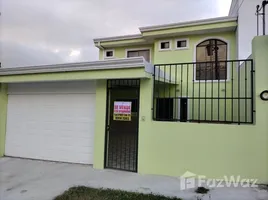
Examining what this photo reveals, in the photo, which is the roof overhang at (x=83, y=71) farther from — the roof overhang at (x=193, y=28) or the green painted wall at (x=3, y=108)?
the roof overhang at (x=193, y=28)

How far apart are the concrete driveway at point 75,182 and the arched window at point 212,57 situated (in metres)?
6.35

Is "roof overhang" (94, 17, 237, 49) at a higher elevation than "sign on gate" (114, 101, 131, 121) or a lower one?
higher

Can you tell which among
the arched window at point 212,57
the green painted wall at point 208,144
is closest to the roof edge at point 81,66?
the green painted wall at point 208,144

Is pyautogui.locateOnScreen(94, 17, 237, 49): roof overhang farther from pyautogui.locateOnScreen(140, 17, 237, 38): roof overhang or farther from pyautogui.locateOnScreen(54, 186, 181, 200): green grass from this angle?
pyautogui.locateOnScreen(54, 186, 181, 200): green grass

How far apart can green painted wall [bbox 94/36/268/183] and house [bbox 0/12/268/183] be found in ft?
0.07

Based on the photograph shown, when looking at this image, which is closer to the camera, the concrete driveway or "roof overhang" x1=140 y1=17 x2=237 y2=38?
the concrete driveway

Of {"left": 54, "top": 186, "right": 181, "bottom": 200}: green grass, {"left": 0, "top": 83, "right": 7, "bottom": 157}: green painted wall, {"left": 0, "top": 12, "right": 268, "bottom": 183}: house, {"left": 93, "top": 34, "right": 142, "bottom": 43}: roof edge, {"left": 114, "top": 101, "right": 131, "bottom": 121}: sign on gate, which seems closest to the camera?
{"left": 54, "top": 186, "right": 181, "bottom": 200}: green grass

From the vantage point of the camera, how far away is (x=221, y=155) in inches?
207

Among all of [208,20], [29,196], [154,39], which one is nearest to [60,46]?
[154,39]

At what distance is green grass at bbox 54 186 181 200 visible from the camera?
4129 mm

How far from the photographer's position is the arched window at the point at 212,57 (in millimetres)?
9969

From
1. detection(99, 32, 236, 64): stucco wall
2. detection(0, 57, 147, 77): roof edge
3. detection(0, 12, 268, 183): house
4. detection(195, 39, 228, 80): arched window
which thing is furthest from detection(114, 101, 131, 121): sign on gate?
detection(99, 32, 236, 64): stucco wall

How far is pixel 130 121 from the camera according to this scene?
623cm

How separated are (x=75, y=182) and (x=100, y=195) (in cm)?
118
